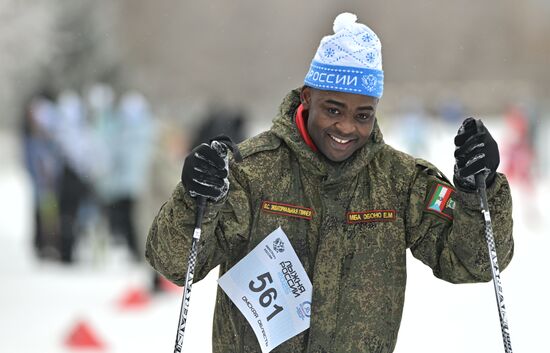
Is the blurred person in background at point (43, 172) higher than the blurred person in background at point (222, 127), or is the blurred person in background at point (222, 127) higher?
the blurred person in background at point (222, 127)

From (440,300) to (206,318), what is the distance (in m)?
2.20

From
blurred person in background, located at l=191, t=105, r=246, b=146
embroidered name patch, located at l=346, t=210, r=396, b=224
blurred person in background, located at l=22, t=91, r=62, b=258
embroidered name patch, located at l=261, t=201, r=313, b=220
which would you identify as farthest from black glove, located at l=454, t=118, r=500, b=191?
blurred person in background, located at l=191, t=105, r=246, b=146

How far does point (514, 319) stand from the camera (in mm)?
8734

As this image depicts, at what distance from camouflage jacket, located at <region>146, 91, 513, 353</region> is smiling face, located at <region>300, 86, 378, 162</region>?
0.04m

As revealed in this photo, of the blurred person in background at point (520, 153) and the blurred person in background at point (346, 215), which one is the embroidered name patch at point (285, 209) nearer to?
the blurred person in background at point (346, 215)

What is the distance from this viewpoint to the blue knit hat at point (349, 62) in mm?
3431

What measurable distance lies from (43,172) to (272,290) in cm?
1030

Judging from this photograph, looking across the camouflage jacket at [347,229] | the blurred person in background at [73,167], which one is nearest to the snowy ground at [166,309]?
the blurred person in background at [73,167]

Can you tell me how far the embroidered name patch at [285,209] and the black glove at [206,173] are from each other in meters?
0.22

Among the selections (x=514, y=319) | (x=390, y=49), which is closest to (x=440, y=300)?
(x=514, y=319)

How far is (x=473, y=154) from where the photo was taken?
3277mm

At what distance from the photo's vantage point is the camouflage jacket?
342 centimetres

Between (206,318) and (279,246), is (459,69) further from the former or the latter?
(279,246)

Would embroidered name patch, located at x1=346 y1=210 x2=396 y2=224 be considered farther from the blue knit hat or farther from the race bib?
the blue knit hat
